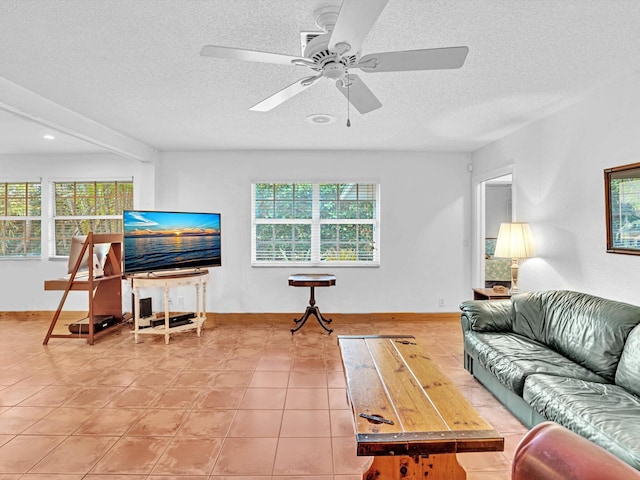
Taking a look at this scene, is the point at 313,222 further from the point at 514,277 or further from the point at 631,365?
the point at 631,365

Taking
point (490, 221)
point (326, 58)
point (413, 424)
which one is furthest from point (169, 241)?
point (490, 221)

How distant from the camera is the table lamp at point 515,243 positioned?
3.66 meters

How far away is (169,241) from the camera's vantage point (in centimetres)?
457

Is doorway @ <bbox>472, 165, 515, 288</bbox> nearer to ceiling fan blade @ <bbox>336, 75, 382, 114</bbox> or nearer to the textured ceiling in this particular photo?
the textured ceiling

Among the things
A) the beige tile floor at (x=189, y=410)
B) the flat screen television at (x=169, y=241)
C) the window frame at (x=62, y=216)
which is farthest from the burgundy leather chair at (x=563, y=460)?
the window frame at (x=62, y=216)

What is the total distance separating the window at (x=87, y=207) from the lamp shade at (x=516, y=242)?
504cm

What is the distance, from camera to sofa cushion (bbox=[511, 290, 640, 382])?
2.35 m

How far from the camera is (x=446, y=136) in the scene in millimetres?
4500

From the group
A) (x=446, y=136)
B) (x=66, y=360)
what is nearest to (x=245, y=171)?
(x=446, y=136)

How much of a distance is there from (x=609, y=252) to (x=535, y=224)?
3.26 ft

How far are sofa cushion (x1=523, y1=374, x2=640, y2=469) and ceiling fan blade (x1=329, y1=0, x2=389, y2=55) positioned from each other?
6.73 ft

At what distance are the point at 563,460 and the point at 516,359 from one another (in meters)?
2.16

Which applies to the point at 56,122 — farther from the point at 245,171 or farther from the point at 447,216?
the point at 447,216

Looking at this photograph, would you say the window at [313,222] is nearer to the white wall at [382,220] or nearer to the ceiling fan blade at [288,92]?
the white wall at [382,220]
